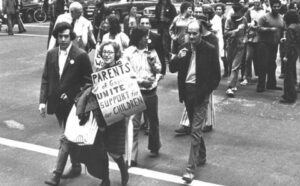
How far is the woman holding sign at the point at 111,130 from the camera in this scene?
6324 mm

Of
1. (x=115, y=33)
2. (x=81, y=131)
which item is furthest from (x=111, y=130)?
(x=115, y=33)

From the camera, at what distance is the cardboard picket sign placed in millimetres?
6211

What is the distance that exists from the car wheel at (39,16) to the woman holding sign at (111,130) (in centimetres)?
2091

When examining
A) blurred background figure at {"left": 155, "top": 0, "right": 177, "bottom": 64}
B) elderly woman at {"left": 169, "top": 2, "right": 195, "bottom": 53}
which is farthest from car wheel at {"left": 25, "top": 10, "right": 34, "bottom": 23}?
elderly woman at {"left": 169, "top": 2, "right": 195, "bottom": 53}

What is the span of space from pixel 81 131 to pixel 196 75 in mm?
1706

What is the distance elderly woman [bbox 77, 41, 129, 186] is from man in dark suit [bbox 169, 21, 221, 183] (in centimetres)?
93

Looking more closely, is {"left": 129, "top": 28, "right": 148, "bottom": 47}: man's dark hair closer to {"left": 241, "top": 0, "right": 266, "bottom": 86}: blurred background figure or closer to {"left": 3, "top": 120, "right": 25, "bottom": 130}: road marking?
{"left": 3, "top": 120, "right": 25, "bottom": 130}: road marking

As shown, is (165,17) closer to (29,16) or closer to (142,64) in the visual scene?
→ (142,64)

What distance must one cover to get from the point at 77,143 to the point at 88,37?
14.3 feet

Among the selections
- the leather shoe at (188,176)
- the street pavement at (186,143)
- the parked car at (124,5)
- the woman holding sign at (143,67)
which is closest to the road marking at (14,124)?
the street pavement at (186,143)

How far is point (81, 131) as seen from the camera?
6.24 metres

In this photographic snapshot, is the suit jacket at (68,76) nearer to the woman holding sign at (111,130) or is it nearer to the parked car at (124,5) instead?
the woman holding sign at (111,130)

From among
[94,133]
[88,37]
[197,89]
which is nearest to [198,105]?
[197,89]

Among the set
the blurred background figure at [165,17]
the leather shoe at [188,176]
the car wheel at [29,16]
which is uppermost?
the blurred background figure at [165,17]
